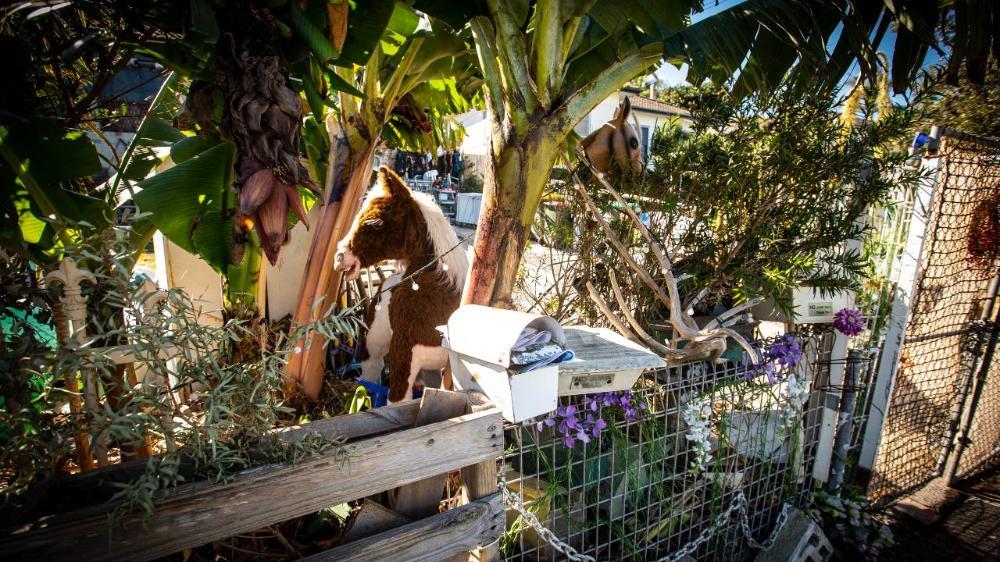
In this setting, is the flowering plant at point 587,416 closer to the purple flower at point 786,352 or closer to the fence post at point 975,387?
the purple flower at point 786,352

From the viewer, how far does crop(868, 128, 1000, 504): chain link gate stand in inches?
151

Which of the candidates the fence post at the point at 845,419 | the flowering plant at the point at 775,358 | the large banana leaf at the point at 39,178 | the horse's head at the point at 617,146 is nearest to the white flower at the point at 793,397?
the flowering plant at the point at 775,358

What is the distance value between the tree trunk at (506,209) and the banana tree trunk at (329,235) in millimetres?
1490

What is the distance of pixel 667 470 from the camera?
272cm

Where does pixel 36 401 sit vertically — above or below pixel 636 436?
above

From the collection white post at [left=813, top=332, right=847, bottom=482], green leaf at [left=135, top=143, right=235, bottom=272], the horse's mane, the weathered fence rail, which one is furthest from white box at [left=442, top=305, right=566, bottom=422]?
white post at [left=813, top=332, right=847, bottom=482]

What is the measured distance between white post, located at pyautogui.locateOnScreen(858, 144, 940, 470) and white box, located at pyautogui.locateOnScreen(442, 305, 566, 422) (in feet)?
10.3

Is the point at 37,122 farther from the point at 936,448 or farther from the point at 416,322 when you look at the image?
the point at 936,448

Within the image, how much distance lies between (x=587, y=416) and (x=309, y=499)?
1.30m

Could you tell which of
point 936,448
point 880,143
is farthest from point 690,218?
point 936,448

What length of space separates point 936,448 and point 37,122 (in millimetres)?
6312

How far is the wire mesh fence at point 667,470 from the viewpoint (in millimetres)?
2260

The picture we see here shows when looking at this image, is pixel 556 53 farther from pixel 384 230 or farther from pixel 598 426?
pixel 598 426

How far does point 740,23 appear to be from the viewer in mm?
2734
